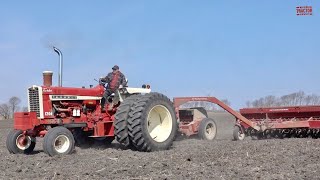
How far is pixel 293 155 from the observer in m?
8.25

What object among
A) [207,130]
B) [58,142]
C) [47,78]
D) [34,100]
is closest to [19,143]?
[34,100]

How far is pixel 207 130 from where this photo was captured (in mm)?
14727

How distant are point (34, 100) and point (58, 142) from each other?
4.42 ft

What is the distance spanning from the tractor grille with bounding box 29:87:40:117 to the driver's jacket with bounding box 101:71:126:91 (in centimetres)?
176

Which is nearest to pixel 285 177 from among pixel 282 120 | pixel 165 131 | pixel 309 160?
pixel 309 160

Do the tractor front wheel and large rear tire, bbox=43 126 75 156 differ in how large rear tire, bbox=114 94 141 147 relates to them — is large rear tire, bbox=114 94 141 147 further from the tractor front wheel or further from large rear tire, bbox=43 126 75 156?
the tractor front wheel

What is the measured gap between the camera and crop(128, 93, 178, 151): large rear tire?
9.98 m

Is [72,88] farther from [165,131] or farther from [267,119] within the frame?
[267,119]

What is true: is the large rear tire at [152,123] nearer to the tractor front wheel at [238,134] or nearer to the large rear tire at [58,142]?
the large rear tire at [58,142]

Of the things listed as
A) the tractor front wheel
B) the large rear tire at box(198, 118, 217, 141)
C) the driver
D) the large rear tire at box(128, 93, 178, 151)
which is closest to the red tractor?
the large rear tire at box(128, 93, 178, 151)

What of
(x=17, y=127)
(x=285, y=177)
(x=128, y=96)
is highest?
(x=128, y=96)

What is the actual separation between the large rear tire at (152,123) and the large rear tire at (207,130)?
10.8 ft

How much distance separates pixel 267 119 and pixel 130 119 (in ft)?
21.3

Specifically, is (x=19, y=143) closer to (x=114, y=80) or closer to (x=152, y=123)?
(x=114, y=80)
